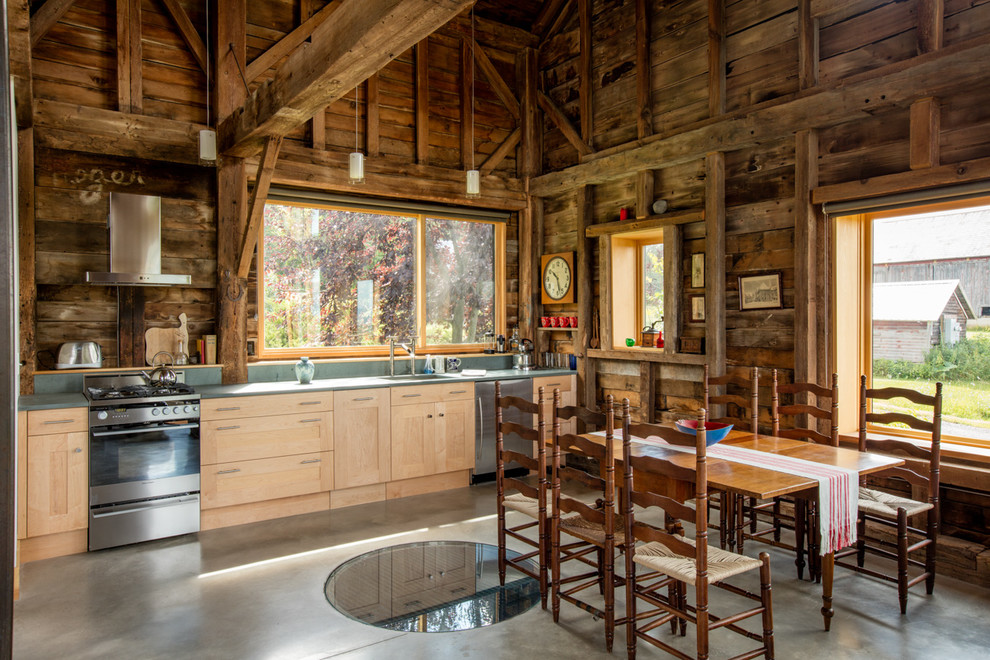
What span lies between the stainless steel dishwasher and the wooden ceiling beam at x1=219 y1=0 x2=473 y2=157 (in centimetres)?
264

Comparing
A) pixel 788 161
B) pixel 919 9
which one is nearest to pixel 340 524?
A: pixel 788 161

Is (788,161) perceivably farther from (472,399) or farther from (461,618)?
(461,618)

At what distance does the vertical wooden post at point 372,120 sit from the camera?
5.57m

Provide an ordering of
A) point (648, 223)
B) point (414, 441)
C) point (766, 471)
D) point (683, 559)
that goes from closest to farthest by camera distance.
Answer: point (683, 559) < point (766, 471) < point (414, 441) < point (648, 223)

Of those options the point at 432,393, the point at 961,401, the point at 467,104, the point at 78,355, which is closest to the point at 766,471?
the point at 961,401

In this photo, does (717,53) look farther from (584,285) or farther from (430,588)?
(430,588)

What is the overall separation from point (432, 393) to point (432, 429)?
0.97ft

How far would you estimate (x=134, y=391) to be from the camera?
4.12 metres

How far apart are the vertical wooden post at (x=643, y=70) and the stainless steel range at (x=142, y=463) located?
4041 millimetres

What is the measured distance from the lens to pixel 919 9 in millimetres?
3555

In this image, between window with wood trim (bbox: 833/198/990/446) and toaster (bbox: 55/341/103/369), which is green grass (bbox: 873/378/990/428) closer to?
window with wood trim (bbox: 833/198/990/446)

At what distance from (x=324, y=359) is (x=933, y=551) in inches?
172

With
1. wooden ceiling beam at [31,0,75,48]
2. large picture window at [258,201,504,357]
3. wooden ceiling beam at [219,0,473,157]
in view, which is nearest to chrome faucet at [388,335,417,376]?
large picture window at [258,201,504,357]

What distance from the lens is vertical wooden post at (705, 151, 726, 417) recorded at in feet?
15.3
